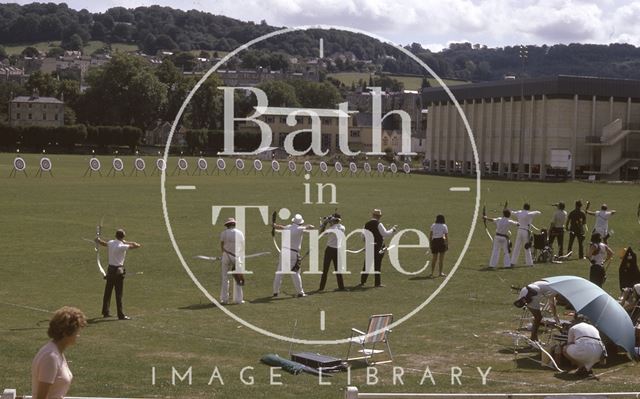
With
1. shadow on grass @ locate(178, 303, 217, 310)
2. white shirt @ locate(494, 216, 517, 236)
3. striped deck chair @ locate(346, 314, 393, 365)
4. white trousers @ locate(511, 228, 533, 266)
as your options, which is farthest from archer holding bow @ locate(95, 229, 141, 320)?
white trousers @ locate(511, 228, 533, 266)

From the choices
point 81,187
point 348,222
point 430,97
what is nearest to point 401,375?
point 348,222

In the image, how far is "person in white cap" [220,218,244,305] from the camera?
19.6 m

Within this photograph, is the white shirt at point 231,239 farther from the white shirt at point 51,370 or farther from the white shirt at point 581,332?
the white shirt at point 51,370

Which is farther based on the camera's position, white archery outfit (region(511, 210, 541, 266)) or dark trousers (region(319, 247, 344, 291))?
white archery outfit (region(511, 210, 541, 266))

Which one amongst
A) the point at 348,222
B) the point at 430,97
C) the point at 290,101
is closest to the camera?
the point at 348,222

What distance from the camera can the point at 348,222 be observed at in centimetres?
3731

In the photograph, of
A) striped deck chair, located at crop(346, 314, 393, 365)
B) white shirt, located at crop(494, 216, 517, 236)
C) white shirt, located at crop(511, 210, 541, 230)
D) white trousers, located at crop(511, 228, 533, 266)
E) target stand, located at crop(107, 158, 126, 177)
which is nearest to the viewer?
striped deck chair, located at crop(346, 314, 393, 365)

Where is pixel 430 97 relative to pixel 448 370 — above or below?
above

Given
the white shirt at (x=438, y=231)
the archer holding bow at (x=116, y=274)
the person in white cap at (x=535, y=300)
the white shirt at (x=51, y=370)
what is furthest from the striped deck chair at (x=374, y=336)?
the white shirt at (x=438, y=231)

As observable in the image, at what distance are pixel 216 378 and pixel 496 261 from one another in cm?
1453

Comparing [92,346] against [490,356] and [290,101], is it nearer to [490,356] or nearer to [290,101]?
[490,356]

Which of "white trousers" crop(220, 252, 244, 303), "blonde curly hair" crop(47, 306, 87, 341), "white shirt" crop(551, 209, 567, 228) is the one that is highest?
"blonde curly hair" crop(47, 306, 87, 341)

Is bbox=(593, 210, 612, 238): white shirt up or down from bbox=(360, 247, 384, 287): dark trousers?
up

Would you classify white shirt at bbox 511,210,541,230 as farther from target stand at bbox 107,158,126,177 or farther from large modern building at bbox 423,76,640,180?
large modern building at bbox 423,76,640,180
